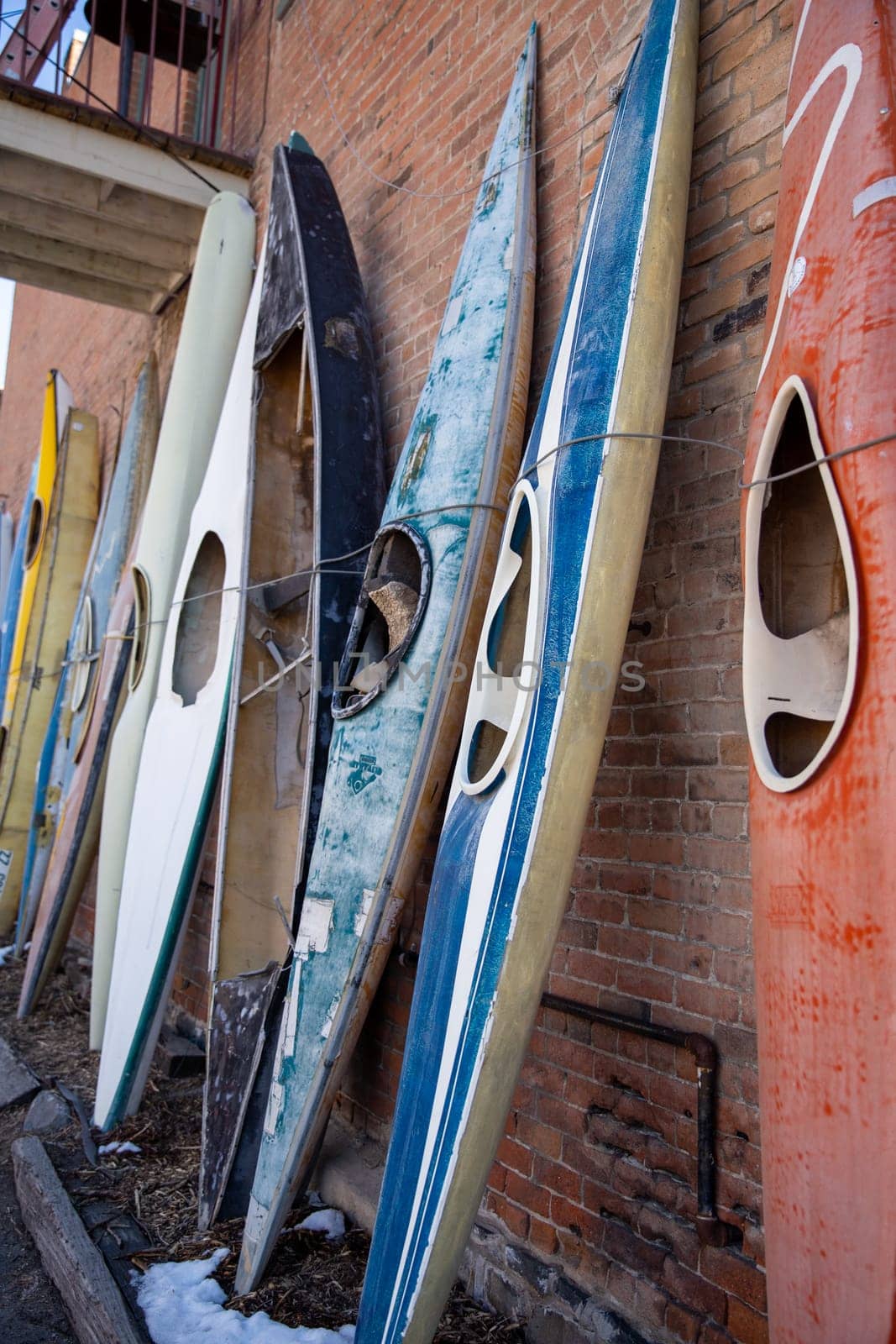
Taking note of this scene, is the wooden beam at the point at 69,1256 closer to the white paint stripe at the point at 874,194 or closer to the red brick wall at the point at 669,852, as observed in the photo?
the red brick wall at the point at 669,852

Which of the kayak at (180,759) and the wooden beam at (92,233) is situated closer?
the kayak at (180,759)

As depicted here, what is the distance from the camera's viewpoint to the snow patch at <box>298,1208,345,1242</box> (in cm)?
239

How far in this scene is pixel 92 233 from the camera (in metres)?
5.14

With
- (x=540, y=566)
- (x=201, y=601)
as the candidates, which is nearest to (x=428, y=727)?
(x=540, y=566)

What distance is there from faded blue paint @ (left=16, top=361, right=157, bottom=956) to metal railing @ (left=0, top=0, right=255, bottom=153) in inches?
50.5

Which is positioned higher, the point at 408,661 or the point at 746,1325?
the point at 408,661

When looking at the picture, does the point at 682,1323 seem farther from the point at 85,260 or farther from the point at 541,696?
the point at 85,260

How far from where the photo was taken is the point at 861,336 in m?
1.43

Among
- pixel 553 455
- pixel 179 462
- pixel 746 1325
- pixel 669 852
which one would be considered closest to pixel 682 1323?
pixel 746 1325

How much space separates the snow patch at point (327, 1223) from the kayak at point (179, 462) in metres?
1.65

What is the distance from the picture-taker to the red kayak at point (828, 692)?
1.23 metres

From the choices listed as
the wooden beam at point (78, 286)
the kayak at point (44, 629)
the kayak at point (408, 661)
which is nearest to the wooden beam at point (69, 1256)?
the kayak at point (408, 661)

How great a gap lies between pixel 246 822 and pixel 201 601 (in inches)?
40.2

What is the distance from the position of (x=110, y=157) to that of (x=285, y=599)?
2.61 metres
